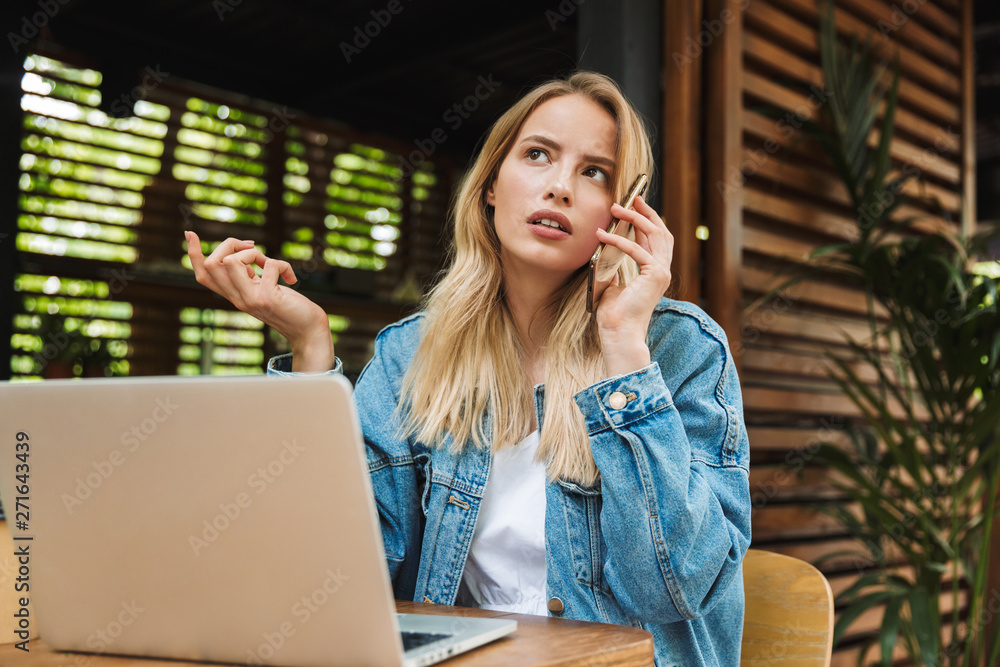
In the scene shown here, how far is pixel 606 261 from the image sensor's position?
149cm

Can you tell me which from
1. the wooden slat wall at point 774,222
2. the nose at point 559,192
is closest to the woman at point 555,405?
the nose at point 559,192

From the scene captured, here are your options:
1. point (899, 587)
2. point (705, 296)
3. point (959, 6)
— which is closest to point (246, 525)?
point (705, 296)

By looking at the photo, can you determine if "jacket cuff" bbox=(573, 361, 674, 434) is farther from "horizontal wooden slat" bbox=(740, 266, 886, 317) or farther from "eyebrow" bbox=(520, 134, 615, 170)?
"horizontal wooden slat" bbox=(740, 266, 886, 317)

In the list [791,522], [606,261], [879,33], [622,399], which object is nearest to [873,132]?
[879,33]

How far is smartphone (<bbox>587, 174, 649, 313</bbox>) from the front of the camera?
4.46ft

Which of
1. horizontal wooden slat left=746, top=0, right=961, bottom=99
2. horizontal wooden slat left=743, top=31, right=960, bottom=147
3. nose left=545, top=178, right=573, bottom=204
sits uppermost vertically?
horizontal wooden slat left=746, top=0, right=961, bottom=99

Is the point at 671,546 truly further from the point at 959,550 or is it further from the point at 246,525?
the point at 959,550

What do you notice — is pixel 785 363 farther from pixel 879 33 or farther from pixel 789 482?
pixel 879 33

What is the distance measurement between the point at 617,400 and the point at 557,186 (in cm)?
48

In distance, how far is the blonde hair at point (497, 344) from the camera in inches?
57.1

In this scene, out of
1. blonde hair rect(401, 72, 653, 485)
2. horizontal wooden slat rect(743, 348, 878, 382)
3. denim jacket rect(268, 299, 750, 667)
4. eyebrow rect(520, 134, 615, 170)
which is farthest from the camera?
horizontal wooden slat rect(743, 348, 878, 382)

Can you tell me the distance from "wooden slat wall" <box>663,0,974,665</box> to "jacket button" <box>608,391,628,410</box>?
1.37 m

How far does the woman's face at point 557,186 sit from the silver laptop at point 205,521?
2.68 ft

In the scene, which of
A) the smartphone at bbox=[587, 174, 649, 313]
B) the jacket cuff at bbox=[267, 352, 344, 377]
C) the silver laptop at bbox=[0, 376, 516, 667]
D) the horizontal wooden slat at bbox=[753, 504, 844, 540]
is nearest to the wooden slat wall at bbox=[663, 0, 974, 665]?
the horizontal wooden slat at bbox=[753, 504, 844, 540]
